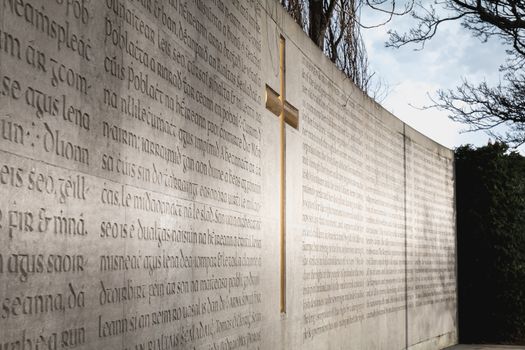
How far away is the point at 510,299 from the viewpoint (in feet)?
48.8

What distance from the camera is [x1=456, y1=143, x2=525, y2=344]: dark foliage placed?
14914mm

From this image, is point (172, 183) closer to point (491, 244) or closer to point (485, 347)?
point (485, 347)

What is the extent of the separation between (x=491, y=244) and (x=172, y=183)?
1137cm

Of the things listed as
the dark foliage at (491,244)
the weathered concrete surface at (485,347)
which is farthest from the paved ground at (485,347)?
the dark foliage at (491,244)

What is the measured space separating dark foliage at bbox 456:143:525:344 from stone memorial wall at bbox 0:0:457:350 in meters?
A: 5.46

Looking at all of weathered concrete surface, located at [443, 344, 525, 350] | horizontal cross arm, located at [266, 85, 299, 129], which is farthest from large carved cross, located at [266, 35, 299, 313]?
weathered concrete surface, located at [443, 344, 525, 350]

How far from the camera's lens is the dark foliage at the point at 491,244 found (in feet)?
48.9

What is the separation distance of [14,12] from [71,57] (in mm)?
450

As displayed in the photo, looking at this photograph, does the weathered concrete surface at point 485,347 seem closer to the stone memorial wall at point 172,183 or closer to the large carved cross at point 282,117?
the stone memorial wall at point 172,183

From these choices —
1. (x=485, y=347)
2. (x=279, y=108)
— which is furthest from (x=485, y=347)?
(x=279, y=108)

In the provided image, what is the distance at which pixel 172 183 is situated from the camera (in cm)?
490

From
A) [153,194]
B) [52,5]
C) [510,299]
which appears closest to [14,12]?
[52,5]

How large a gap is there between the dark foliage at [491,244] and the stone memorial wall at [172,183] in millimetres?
5456

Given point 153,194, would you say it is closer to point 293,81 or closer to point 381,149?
point 293,81
